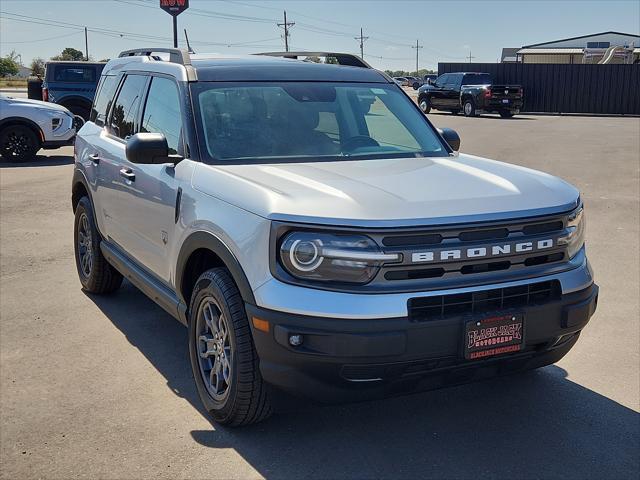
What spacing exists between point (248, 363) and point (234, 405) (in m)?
0.27

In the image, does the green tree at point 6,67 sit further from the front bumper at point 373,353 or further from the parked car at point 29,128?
the front bumper at point 373,353

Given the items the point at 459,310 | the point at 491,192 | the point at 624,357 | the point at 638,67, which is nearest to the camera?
the point at 459,310

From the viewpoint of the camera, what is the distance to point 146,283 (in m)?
4.93

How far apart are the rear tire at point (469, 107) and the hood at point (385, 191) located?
27363 millimetres

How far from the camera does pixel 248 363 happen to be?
11.8 feet

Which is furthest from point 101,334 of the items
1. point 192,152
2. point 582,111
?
point 582,111

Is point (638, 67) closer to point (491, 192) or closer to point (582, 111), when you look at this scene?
point (582, 111)

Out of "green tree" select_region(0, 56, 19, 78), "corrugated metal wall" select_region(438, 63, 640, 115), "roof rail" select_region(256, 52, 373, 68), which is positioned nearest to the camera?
"roof rail" select_region(256, 52, 373, 68)

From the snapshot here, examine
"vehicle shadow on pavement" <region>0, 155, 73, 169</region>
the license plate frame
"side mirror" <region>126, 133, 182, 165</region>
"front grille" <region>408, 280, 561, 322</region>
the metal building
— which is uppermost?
the metal building

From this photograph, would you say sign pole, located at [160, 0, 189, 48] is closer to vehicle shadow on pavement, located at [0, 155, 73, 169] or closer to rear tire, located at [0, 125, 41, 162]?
vehicle shadow on pavement, located at [0, 155, 73, 169]

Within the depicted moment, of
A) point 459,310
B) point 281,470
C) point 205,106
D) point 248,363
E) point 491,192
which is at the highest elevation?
point 205,106

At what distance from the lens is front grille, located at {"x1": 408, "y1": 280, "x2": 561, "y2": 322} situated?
332 cm

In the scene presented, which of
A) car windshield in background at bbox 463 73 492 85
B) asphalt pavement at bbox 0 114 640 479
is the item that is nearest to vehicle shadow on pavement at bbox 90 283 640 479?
asphalt pavement at bbox 0 114 640 479

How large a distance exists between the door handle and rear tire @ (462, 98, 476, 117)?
27.0 metres
